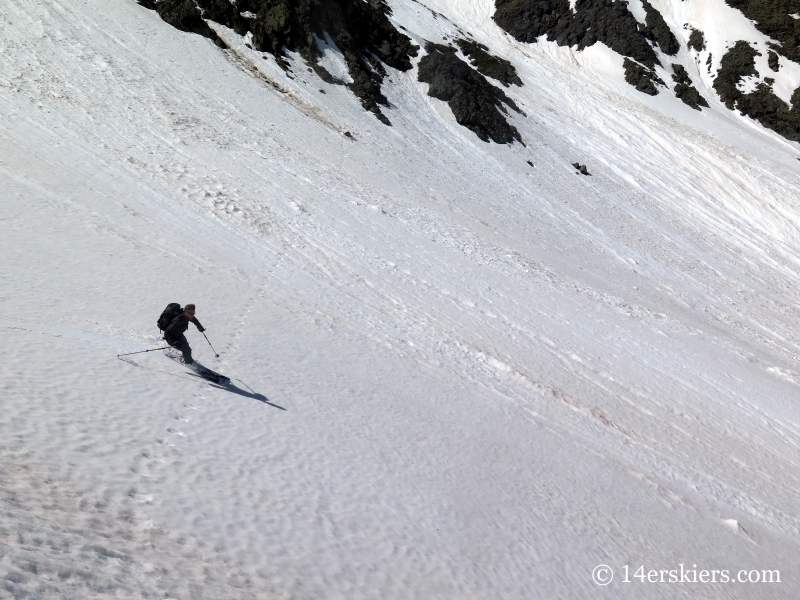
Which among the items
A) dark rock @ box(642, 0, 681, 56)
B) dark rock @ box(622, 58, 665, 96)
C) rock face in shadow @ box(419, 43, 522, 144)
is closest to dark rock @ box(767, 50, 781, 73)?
dark rock @ box(642, 0, 681, 56)

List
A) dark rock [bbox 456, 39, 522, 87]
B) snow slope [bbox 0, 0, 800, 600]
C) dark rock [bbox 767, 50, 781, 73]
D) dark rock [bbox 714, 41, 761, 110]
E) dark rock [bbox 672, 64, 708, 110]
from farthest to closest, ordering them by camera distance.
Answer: dark rock [bbox 767, 50, 781, 73], dark rock [bbox 714, 41, 761, 110], dark rock [bbox 672, 64, 708, 110], dark rock [bbox 456, 39, 522, 87], snow slope [bbox 0, 0, 800, 600]

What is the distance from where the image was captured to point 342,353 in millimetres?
13961

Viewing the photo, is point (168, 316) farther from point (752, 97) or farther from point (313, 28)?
point (752, 97)

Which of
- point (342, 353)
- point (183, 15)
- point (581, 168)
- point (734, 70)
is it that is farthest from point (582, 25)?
point (342, 353)

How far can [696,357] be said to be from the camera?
786 inches

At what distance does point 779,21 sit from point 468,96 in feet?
137

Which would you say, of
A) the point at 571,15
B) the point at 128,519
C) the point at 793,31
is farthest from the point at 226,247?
the point at 793,31

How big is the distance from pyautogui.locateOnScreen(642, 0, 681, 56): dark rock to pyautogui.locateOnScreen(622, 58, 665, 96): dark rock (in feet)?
22.8

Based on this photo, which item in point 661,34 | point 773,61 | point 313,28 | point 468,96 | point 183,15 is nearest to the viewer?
point 183,15

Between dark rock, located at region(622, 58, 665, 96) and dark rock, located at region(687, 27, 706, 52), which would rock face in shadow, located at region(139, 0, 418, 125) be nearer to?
dark rock, located at region(622, 58, 665, 96)

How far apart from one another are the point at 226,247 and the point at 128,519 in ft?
42.5

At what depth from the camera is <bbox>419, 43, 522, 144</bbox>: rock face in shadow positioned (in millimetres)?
39188

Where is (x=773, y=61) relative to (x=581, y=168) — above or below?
above

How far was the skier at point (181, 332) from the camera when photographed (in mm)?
10383
